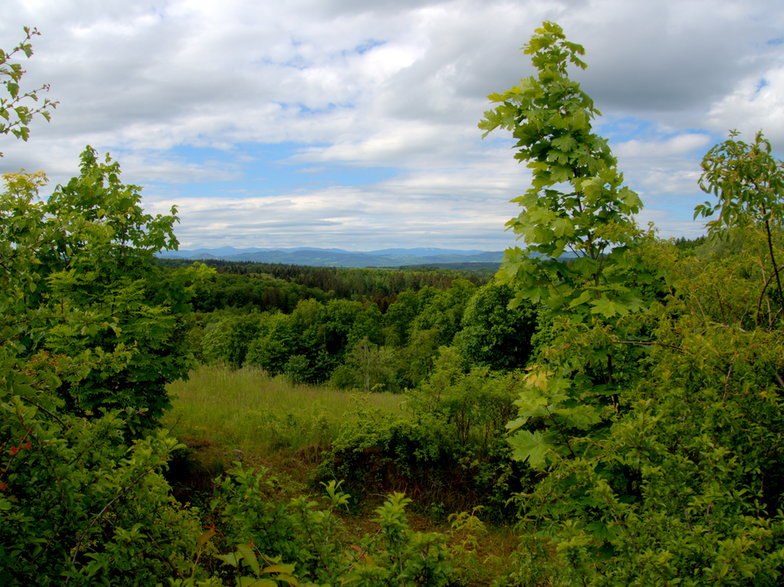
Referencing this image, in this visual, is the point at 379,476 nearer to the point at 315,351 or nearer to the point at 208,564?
the point at 208,564

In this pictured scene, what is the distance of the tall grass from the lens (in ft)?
28.5

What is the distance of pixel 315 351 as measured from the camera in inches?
2122

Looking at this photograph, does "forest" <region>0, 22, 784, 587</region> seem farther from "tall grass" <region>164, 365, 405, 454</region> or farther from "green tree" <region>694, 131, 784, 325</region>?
"tall grass" <region>164, 365, 405, 454</region>

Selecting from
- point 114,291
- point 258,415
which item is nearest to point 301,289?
point 258,415

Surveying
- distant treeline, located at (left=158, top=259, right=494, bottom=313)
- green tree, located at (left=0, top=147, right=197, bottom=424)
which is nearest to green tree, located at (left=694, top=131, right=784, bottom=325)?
green tree, located at (left=0, top=147, right=197, bottom=424)

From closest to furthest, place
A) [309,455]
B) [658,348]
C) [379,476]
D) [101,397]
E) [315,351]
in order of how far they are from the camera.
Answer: [658,348] < [101,397] < [379,476] < [309,455] < [315,351]

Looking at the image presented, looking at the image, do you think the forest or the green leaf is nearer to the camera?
the forest

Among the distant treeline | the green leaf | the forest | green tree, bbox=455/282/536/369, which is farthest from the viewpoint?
the distant treeline

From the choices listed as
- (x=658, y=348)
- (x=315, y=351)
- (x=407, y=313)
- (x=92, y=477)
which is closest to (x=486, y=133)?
(x=658, y=348)

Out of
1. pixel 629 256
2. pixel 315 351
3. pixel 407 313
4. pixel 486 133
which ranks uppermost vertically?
pixel 486 133

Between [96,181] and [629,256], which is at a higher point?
[96,181]

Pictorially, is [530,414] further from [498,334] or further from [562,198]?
[498,334]

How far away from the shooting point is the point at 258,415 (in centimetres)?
953

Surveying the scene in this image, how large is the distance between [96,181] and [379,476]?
6.07 metres
